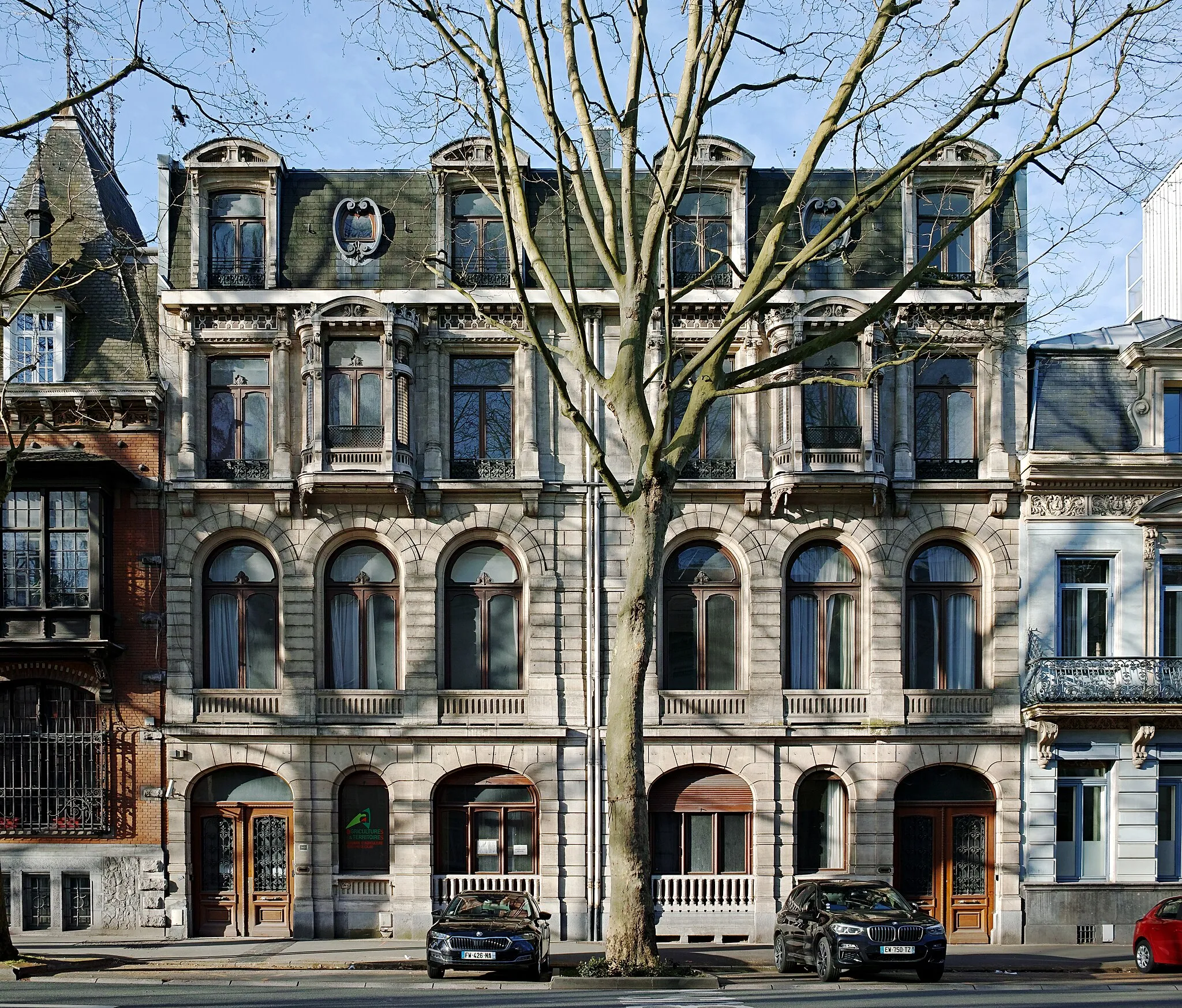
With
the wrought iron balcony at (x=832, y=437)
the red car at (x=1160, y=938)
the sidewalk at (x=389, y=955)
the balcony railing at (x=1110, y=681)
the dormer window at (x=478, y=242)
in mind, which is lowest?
the sidewalk at (x=389, y=955)

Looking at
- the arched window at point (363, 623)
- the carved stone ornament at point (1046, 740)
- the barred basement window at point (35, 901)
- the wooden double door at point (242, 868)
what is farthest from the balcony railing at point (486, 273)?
the barred basement window at point (35, 901)

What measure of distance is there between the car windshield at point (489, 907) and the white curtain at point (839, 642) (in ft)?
27.0

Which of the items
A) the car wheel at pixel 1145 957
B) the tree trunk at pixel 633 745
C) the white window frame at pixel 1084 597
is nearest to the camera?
the tree trunk at pixel 633 745

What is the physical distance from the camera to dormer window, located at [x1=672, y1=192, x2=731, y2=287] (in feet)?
86.4

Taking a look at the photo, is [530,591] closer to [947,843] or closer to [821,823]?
[821,823]

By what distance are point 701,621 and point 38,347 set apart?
48.0 feet

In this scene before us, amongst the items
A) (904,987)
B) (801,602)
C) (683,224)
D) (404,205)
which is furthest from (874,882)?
(404,205)

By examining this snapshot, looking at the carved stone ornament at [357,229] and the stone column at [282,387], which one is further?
the carved stone ornament at [357,229]

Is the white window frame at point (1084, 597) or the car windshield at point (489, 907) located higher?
the white window frame at point (1084, 597)

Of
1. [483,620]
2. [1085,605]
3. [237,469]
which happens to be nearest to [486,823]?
[483,620]

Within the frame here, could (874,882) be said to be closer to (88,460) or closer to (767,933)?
(767,933)

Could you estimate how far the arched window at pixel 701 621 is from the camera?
85.0ft

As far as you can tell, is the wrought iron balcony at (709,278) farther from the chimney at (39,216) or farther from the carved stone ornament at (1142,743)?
the chimney at (39,216)

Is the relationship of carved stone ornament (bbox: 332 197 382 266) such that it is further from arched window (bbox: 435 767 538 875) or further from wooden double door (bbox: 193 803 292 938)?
wooden double door (bbox: 193 803 292 938)
